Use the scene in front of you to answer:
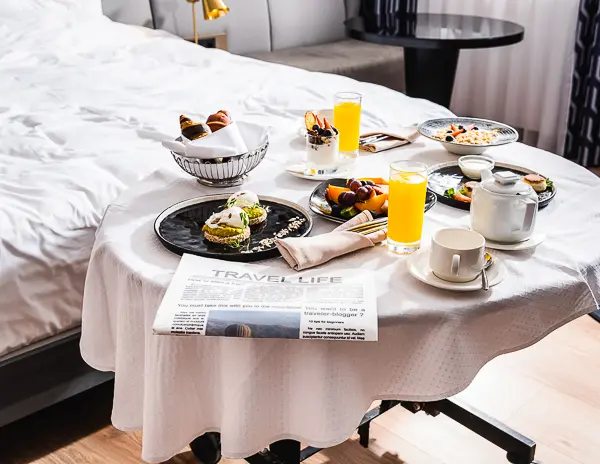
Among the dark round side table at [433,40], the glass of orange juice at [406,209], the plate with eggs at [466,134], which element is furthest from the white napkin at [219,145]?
the dark round side table at [433,40]

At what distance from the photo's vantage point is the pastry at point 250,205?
1.24 meters

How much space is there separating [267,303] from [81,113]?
1353 millimetres

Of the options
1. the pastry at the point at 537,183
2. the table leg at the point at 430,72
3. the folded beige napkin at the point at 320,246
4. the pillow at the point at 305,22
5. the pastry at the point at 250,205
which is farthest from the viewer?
the pillow at the point at 305,22

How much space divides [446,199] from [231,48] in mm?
2831

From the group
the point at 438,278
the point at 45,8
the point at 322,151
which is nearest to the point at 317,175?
the point at 322,151

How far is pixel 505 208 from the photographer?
3.78 feet

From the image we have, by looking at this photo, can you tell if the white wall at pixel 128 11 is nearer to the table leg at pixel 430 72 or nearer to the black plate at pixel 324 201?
the table leg at pixel 430 72

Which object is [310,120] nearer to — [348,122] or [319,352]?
[348,122]

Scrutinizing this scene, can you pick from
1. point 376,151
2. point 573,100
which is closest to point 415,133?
point 376,151

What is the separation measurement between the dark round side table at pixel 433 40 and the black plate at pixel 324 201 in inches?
75.6

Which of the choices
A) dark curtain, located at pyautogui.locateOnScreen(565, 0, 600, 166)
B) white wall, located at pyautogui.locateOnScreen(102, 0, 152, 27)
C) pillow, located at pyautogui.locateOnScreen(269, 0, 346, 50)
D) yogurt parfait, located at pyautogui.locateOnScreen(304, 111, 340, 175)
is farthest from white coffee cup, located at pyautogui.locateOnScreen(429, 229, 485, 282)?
pillow, located at pyautogui.locateOnScreen(269, 0, 346, 50)

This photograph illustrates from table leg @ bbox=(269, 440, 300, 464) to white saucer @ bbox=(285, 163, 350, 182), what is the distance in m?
0.52

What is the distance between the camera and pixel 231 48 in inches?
155

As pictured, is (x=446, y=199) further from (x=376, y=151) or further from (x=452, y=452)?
(x=452, y=452)
